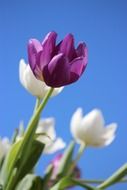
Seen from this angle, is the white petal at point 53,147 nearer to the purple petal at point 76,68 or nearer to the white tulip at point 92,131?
the white tulip at point 92,131

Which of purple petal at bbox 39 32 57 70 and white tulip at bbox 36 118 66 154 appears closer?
purple petal at bbox 39 32 57 70

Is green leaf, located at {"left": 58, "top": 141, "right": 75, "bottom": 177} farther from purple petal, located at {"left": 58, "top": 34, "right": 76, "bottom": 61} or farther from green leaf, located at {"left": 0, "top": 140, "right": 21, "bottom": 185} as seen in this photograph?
purple petal, located at {"left": 58, "top": 34, "right": 76, "bottom": 61}

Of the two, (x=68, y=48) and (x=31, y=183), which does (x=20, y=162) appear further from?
(x=68, y=48)

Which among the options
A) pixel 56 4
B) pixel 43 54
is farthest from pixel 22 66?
pixel 56 4

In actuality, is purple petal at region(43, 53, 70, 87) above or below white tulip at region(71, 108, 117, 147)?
below

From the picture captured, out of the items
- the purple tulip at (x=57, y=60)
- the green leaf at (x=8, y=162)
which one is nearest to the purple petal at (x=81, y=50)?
the purple tulip at (x=57, y=60)

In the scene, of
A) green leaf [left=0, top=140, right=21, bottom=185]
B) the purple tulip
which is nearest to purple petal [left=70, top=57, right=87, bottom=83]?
the purple tulip
